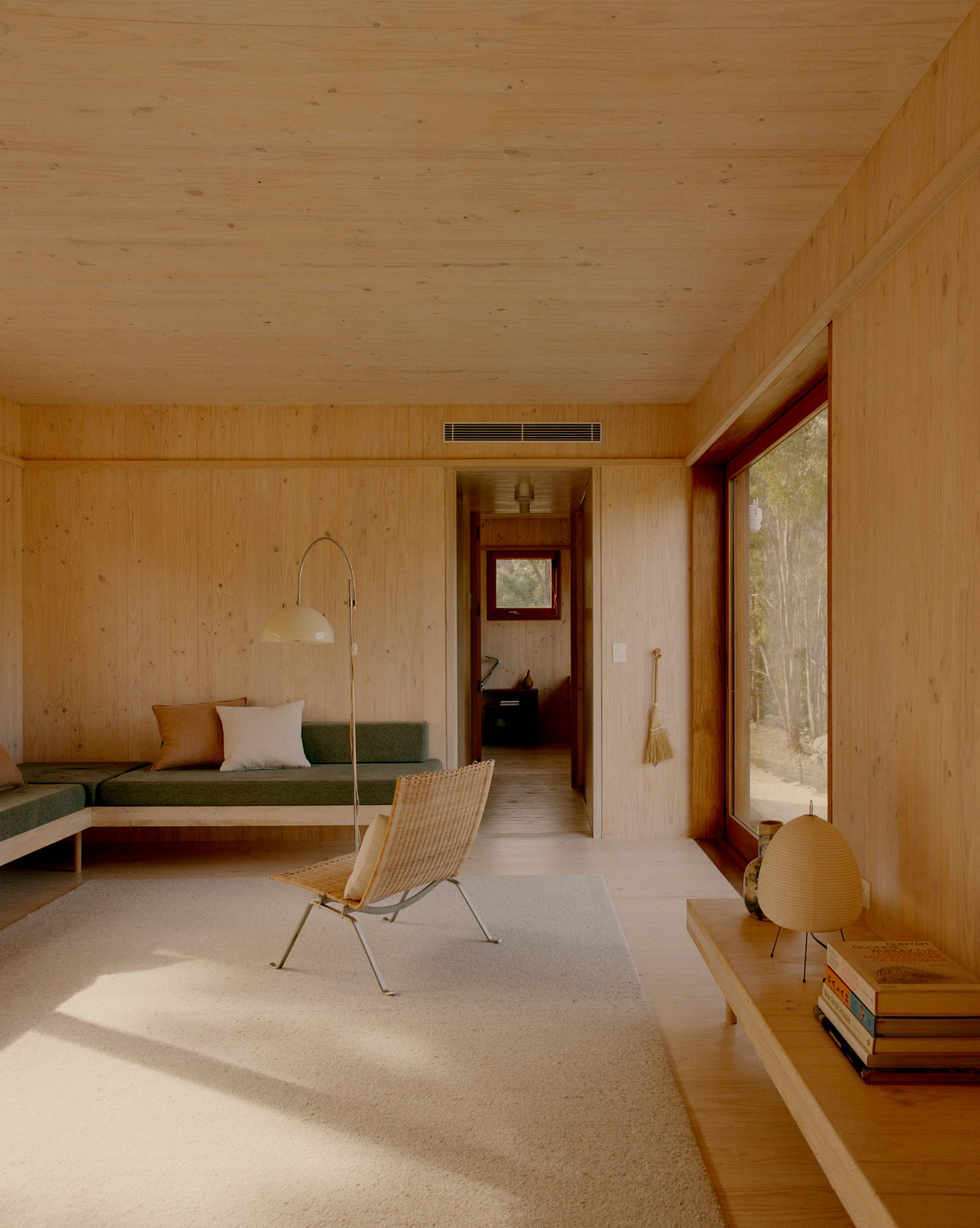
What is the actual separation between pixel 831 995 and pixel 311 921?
7.95 feet

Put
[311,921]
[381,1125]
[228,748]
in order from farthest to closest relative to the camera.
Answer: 1. [228,748]
2. [311,921]
3. [381,1125]

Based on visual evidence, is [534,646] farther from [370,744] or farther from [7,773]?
[7,773]

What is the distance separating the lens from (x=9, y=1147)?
2021 mm

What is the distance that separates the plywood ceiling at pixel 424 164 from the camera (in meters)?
1.87

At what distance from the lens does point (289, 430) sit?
16.8 feet

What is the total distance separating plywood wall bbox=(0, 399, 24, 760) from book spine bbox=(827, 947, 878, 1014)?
4.77 m

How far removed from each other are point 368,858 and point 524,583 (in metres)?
6.51

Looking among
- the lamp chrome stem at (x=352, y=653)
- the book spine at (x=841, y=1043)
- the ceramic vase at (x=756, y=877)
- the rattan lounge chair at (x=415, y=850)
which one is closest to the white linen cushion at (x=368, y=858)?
the rattan lounge chair at (x=415, y=850)

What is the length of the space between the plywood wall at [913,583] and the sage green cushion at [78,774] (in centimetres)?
367

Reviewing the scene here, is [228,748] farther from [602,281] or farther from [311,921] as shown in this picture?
[602,281]

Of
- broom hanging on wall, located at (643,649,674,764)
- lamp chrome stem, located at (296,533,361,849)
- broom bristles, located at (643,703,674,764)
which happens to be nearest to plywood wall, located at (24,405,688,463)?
lamp chrome stem, located at (296,533,361,849)

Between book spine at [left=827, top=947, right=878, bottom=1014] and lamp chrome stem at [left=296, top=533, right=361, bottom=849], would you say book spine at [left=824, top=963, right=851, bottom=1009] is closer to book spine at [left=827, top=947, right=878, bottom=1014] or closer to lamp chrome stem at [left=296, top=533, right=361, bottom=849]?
book spine at [left=827, top=947, right=878, bottom=1014]

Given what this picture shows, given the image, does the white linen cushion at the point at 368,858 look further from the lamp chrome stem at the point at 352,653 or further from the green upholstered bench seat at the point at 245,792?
the green upholstered bench seat at the point at 245,792

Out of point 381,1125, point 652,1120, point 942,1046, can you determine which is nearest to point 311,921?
point 381,1125
